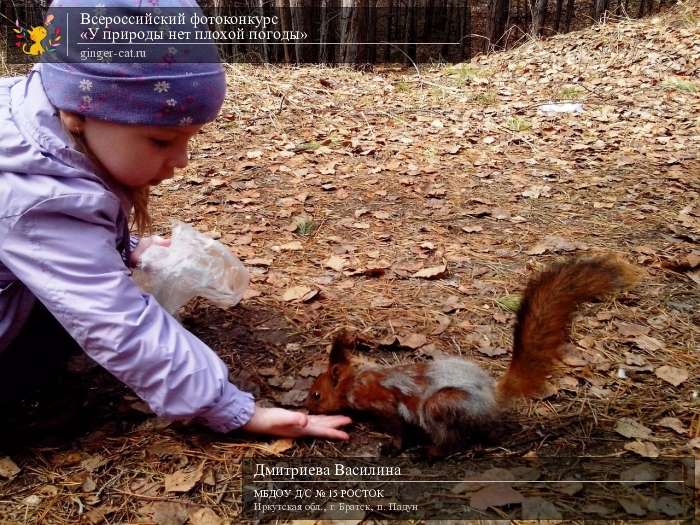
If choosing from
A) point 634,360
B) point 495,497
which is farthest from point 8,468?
point 634,360

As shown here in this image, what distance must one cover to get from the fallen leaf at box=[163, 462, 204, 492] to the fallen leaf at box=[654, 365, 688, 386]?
177cm

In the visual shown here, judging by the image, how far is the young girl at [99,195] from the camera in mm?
1578

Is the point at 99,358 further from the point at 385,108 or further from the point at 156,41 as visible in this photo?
the point at 385,108

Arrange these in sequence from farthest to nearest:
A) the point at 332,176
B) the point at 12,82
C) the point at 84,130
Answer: the point at 332,176 → the point at 12,82 → the point at 84,130

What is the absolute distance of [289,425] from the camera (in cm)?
189

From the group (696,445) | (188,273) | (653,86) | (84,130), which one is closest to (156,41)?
(84,130)

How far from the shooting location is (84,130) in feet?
5.42

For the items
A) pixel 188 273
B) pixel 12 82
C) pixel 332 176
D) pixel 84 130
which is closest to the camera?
pixel 84 130

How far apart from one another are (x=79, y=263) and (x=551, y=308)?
146cm

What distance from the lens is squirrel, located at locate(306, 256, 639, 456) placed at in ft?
5.85

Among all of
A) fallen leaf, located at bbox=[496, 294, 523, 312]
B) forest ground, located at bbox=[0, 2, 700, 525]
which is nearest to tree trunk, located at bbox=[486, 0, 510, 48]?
forest ground, located at bbox=[0, 2, 700, 525]

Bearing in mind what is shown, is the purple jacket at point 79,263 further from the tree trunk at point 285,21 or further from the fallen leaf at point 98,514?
the tree trunk at point 285,21

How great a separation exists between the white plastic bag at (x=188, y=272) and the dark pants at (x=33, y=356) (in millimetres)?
438

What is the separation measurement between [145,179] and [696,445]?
1.98m
